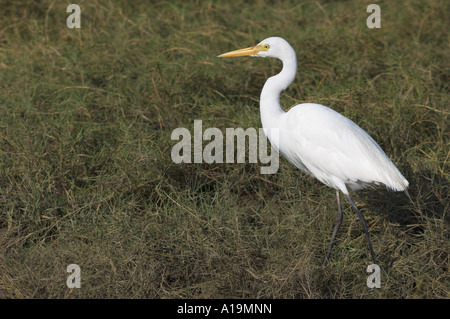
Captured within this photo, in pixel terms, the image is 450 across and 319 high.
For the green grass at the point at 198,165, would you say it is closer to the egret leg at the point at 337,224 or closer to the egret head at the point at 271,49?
the egret leg at the point at 337,224

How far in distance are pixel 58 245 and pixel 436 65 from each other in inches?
119

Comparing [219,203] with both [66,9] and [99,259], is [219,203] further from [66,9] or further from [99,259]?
[66,9]

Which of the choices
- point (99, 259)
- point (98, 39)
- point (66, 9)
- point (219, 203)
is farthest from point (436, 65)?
point (66, 9)

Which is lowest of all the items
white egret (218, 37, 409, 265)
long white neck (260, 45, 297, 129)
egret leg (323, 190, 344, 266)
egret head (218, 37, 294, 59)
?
egret leg (323, 190, 344, 266)

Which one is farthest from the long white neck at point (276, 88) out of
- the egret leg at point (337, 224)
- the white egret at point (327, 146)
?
the egret leg at point (337, 224)

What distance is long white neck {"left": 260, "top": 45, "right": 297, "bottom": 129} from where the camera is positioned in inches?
123

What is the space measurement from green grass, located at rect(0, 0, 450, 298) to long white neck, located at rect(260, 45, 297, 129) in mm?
417

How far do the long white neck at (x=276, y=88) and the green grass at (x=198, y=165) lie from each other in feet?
1.37

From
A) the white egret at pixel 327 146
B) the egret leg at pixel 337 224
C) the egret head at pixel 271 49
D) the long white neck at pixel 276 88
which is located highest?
the egret head at pixel 271 49

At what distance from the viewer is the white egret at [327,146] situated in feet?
9.52

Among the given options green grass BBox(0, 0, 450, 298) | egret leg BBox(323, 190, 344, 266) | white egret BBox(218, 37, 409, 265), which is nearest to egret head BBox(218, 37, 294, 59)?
white egret BBox(218, 37, 409, 265)

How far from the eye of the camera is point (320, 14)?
5.32m

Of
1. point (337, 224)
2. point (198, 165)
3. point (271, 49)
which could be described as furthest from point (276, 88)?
point (337, 224)

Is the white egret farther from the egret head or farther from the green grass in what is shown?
the green grass
